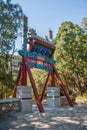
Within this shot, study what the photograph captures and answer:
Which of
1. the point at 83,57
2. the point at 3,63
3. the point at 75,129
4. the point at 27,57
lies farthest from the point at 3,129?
the point at 83,57

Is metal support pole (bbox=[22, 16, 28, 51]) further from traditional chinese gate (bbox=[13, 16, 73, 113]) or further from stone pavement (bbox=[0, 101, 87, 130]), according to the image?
stone pavement (bbox=[0, 101, 87, 130])

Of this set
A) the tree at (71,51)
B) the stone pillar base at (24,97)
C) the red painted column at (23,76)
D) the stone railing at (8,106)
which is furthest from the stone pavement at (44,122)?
the tree at (71,51)

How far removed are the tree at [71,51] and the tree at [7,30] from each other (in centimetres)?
901

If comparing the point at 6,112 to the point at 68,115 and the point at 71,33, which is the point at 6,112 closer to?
the point at 68,115

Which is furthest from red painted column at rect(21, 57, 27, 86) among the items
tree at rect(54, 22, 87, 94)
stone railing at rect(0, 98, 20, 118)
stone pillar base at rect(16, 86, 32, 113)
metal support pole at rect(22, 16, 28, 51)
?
tree at rect(54, 22, 87, 94)

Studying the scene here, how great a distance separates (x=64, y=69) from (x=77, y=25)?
4929mm

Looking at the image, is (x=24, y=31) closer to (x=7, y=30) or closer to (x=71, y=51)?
(x=7, y=30)

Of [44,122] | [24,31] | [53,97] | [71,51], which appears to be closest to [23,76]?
[24,31]

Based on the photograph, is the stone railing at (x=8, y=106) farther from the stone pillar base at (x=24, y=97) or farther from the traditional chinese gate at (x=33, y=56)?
the traditional chinese gate at (x=33, y=56)

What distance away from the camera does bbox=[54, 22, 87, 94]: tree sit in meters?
22.9

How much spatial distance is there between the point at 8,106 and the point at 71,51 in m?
13.8

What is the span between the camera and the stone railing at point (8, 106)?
1014 cm

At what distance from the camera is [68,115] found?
10.0m

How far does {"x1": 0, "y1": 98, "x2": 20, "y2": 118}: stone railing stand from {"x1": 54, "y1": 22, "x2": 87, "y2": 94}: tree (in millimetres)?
12653
